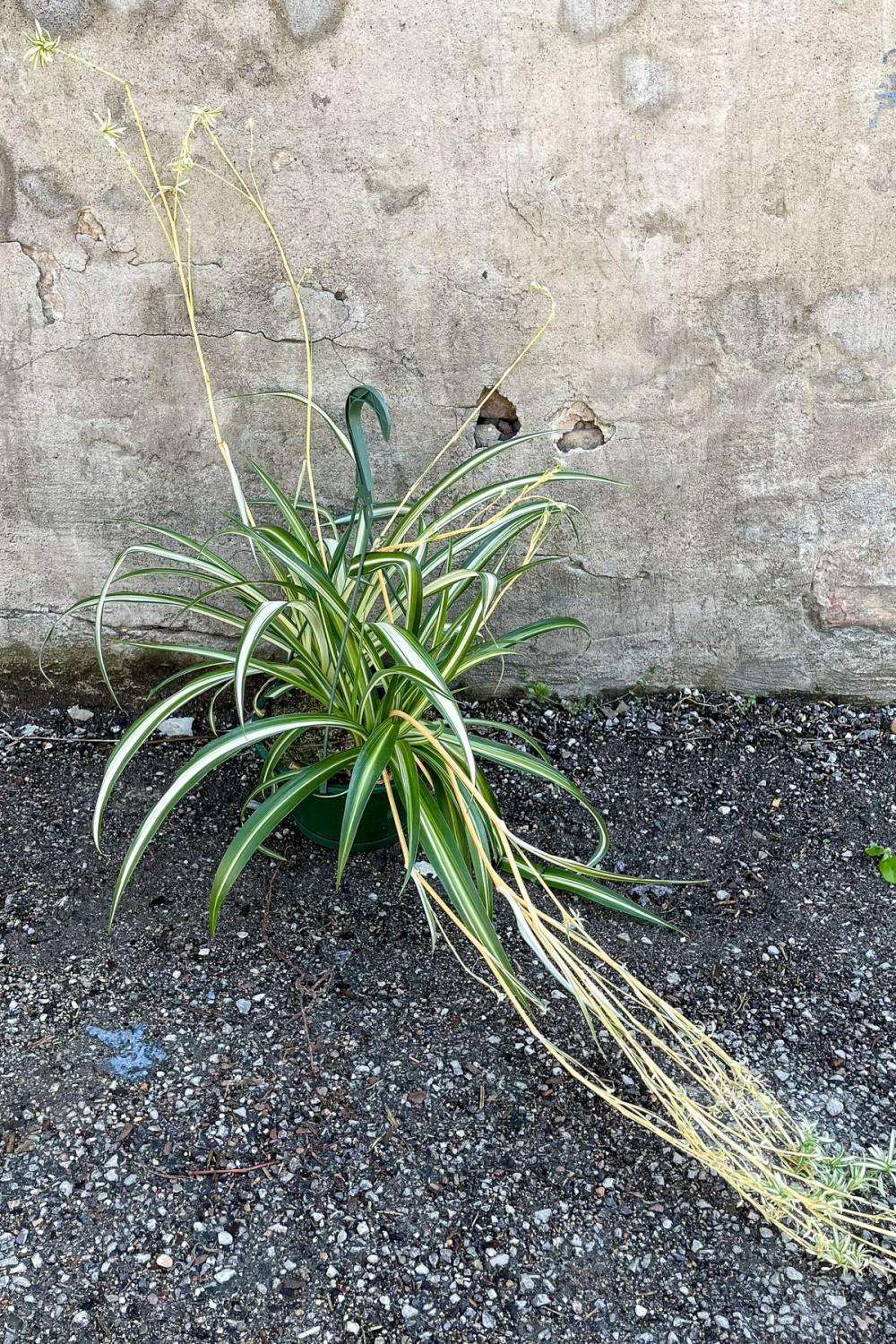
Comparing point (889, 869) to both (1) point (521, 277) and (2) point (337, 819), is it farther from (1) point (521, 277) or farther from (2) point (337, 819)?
(1) point (521, 277)

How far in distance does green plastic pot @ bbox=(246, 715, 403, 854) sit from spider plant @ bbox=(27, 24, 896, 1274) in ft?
0.09

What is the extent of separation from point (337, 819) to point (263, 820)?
0.89 ft

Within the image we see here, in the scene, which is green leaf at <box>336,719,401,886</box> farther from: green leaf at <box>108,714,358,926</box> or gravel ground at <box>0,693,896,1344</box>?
gravel ground at <box>0,693,896,1344</box>

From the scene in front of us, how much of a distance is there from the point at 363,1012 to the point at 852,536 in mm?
1520

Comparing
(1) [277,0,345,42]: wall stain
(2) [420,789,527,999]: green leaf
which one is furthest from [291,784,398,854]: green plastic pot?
(1) [277,0,345,42]: wall stain

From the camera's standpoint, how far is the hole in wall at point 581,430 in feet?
7.60

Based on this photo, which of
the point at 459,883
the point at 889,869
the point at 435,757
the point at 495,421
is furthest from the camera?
the point at 495,421

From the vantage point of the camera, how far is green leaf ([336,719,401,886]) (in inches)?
64.3

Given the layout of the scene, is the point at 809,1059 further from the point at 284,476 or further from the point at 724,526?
the point at 284,476

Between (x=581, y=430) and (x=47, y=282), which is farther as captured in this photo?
(x=581, y=430)

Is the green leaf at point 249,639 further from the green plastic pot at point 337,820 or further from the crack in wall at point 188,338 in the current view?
the crack in wall at point 188,338

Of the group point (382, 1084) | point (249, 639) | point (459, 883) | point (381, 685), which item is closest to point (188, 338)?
point (381, 685)

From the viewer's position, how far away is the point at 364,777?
168 centimetres

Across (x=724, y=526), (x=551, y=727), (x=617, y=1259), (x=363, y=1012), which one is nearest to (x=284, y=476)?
(x=551, y=727)
